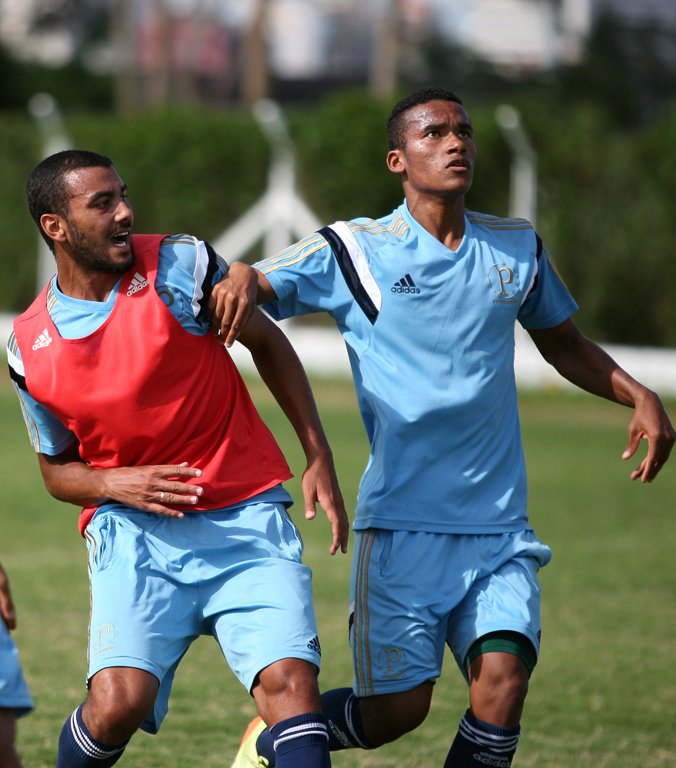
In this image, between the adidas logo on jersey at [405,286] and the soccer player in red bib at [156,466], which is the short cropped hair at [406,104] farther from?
the soccer player in red bib at [156,466]

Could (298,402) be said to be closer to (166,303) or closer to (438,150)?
(166,303)

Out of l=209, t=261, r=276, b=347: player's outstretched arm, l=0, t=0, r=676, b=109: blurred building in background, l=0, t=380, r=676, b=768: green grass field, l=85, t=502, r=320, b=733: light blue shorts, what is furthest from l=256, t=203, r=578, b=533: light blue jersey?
l=0, t=0, r=676, b=109: blurred building in background

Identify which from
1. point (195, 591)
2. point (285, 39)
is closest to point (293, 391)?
point (195, 591)

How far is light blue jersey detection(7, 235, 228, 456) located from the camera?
15.2 ft

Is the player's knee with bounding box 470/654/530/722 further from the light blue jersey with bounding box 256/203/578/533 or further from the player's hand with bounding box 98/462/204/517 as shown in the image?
the player's hand with bounding box 98/462/204/517

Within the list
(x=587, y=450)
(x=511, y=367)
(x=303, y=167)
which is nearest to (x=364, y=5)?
(x=303, y=167)

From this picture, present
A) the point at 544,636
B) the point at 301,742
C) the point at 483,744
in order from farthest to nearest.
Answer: the point at 544,636
the point at 483,744
the point at 301,742

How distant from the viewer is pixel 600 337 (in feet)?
71.4

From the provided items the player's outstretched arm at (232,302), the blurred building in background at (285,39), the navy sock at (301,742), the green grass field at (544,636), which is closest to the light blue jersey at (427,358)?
the player's outstretched arm at (232,302)

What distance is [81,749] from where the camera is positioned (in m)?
4.46

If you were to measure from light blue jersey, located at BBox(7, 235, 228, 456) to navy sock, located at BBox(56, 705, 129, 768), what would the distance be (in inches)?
35.6

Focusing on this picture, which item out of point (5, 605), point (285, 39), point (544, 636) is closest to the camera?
point (5, 605)

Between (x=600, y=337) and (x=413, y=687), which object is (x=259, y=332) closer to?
Result: (x=413, y=687)

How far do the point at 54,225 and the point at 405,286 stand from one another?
46.6 inches
